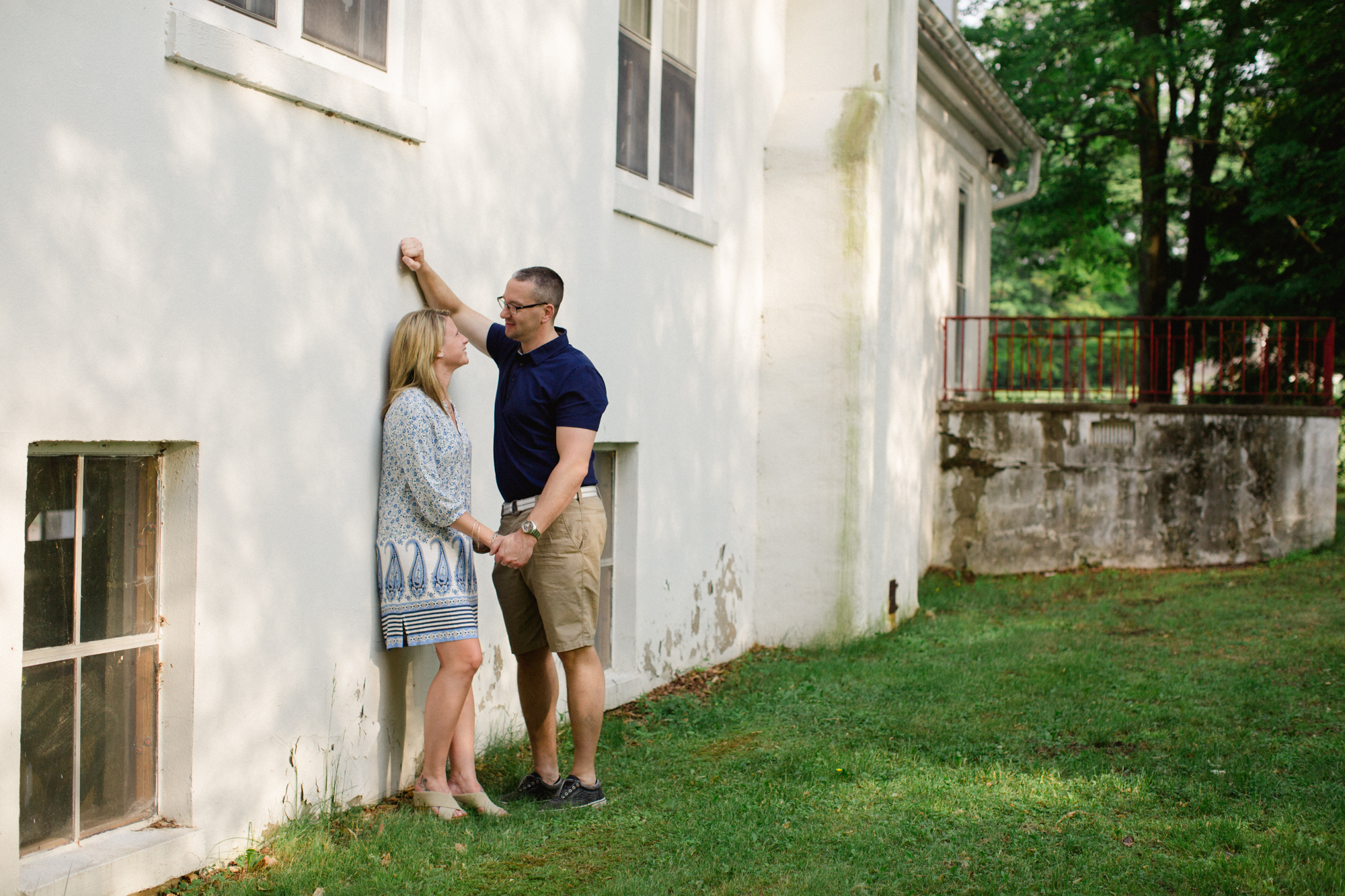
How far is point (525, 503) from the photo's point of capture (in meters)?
4.38

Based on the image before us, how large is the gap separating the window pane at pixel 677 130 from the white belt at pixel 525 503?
2.93 metres

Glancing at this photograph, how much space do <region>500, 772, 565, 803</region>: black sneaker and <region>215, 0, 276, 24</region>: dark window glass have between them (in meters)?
3.00

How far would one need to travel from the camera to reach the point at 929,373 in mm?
11422

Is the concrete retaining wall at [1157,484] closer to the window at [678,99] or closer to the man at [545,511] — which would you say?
the window at [678,99]

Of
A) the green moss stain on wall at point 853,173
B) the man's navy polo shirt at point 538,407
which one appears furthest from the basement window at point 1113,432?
the man's navy polo shirt at point 538,407

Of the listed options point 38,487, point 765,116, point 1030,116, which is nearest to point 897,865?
point 38,487

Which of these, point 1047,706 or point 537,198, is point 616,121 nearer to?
point 537,198

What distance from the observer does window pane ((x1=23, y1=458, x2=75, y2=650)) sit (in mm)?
3227

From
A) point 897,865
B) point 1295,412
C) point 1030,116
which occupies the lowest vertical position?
point 897,865

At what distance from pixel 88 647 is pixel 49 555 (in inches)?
12.5

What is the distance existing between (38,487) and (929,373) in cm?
934

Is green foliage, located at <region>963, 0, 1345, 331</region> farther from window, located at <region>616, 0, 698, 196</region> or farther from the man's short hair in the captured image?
the man's short hair

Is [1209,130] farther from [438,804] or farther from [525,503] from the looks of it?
[438,804]

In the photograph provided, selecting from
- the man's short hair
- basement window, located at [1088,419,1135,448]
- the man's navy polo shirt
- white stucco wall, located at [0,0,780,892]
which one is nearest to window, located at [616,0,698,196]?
white stucco wall, located at [0,0,780,892]
